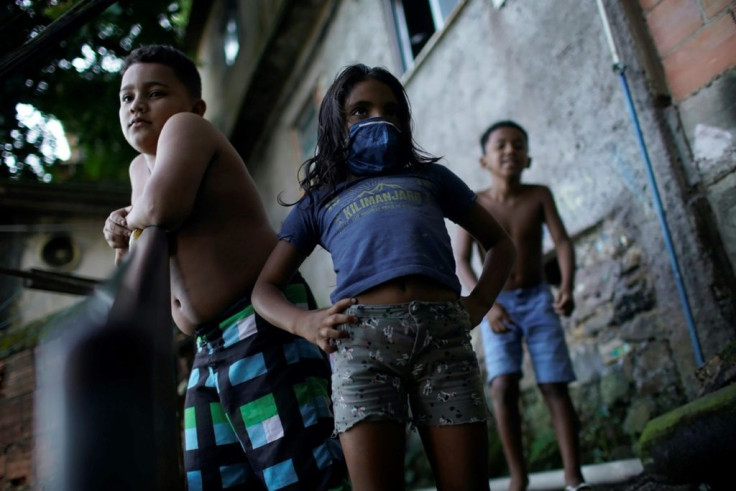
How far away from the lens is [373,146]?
162 cm

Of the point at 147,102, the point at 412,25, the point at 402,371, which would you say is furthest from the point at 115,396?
the point at 412,25

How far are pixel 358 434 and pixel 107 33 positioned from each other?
912cm

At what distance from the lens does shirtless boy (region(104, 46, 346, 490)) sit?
151 cm

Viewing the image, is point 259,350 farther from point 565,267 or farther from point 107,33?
point 107,33

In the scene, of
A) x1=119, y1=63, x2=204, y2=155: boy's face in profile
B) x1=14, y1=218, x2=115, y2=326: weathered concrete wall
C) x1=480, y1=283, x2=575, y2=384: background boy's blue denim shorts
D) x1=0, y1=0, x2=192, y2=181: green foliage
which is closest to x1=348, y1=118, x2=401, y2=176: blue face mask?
x1=119, y1=63, x2=204, y2=155: boy's face in profile

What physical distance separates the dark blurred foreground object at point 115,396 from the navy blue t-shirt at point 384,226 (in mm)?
558

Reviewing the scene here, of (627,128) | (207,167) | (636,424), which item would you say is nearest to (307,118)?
(627,128)

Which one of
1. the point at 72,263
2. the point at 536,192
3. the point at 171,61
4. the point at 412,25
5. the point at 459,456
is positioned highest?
the point at 412,25

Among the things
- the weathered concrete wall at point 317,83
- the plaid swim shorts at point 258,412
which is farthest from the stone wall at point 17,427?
the weathered concrete wall at point 317,83

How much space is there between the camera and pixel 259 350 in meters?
1.62

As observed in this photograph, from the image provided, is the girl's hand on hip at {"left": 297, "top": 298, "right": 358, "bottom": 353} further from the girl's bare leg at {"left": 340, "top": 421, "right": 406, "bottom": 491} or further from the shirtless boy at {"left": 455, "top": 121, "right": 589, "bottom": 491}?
the shirtless boy at {"left": 455, "top": 121, "right": 589, "bottom": 491}

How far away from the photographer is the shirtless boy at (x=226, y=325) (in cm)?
151

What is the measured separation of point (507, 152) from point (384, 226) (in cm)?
206

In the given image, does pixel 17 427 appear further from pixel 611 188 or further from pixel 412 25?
pixel 412 25
